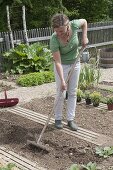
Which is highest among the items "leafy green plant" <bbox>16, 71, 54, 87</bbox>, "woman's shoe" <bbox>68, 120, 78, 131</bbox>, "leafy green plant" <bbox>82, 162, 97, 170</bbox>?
"leafy green plant" <bbox>82, 162, 97, 170</bbox>

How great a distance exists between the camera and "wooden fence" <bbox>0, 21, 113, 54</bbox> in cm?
1129

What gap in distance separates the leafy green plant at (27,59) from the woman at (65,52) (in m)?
4.71

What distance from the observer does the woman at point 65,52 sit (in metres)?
4.97

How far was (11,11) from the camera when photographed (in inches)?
603

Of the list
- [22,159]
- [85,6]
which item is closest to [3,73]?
[22,159]

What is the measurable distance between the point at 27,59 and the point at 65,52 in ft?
16.7

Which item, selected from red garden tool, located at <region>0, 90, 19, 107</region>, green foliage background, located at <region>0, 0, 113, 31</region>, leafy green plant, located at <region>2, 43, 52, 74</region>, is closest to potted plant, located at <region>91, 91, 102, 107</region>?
red garden tool, located at <region>0, 90, 19, 107</region>

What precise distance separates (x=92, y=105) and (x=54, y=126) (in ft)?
4.45

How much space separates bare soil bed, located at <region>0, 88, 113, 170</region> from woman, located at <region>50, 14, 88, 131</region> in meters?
0.35

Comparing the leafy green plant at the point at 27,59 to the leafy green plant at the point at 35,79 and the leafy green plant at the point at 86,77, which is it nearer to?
the leafy green plant at the point at 35,79

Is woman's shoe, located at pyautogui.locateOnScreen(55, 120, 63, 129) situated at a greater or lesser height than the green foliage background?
lesser

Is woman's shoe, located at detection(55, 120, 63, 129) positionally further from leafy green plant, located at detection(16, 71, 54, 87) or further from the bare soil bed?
leafy green plant, located at detection(16, 71, 54, 87)

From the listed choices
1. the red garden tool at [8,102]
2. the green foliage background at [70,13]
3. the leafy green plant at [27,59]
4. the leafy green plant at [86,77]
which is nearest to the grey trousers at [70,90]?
the red garden tool at [8,102]

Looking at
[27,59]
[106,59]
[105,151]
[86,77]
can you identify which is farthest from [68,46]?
[106,59]
